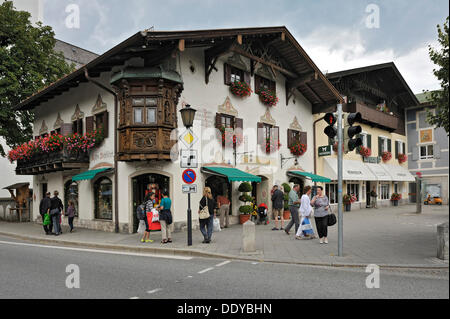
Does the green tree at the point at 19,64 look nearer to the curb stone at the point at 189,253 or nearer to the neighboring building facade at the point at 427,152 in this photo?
the curb stone at the point at 189,253

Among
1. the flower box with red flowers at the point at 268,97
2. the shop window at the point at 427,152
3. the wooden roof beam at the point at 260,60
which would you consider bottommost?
the shop window at the point at 427,152

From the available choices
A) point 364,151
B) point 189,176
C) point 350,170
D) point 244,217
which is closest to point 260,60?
point 244,217

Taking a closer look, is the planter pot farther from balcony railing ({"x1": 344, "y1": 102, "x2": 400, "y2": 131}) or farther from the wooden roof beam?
balcony railing ({"x1": 344, "y1": 102, "x2": 400, "y2": 131})

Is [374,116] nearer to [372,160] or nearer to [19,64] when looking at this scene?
[372,160]

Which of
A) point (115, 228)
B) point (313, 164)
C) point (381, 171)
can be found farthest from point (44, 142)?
point (381, 171)

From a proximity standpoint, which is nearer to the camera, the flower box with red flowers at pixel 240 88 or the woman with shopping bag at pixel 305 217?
the woman with shopping bag at pixel 305 217

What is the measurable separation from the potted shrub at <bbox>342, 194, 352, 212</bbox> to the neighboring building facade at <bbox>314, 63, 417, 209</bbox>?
1.97 feet

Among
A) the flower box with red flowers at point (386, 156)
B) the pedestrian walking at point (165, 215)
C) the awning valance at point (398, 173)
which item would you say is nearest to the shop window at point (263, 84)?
the pedestrian walking at point (165, 215)

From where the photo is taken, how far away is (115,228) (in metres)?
14.3

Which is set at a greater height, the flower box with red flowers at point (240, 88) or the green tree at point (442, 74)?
the flower box with red flowers at point (240, 88)

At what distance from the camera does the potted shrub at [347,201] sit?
77.7 ft

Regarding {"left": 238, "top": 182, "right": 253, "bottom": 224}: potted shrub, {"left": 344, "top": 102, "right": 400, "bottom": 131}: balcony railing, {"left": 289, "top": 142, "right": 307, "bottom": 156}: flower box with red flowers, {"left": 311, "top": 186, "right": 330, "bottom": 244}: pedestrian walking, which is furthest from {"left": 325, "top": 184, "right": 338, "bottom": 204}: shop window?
{"left": 311, "top": 186, "right": 330, "bottom": 244}: pedestrian walking

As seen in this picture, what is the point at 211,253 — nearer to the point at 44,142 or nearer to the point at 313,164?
the point at 44,142

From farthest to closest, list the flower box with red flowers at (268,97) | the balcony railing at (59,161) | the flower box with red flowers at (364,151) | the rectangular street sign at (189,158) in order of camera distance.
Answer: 1. the flower box with red flowers at (364,151)
2. the flower box with red flowers at (268,97)
3. the balcony railing at (59,161)
4. the rectangular street sign at (189,158)
